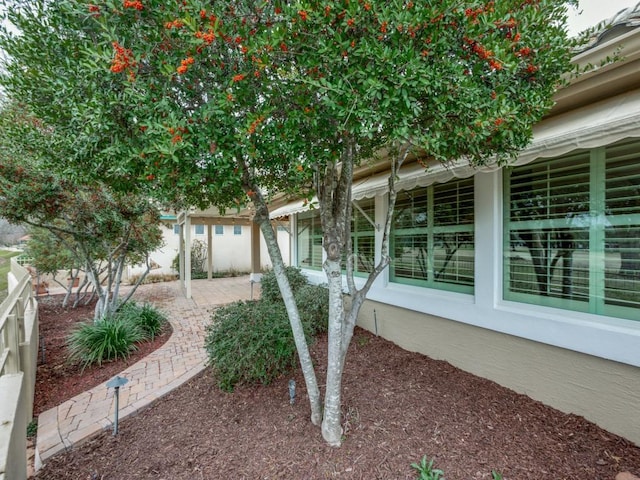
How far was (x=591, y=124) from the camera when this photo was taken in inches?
139

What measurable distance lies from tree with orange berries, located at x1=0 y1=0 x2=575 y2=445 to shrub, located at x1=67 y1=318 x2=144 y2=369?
5771 millimetres

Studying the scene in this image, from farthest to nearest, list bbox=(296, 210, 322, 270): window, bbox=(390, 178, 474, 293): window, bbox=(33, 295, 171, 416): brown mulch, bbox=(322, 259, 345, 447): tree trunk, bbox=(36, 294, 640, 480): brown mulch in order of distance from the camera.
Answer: bbox=(296, 210, 322, 270): window < bbox=(390, 178, 474, 293): window < bbox=(33, 295, 171, 416): brown mulch < bbox=(322, 259, 345, 447): tree trunk < bbox=(36, 294, 640, 480): brown mulch

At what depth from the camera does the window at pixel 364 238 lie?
8.70m

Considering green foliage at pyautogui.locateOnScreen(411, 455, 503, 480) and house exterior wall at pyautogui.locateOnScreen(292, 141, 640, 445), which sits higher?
house exterior wall at pyautogui.locateOnScreen(292, 141, 640, 445)

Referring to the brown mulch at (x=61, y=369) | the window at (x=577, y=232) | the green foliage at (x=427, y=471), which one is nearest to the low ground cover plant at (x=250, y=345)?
the green foliage at (x=427, y=471)

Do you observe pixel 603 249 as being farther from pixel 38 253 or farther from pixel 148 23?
pixel 38 253

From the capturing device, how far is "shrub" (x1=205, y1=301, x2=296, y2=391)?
199 inches

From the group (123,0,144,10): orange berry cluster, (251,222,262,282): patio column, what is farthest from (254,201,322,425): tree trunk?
(251,222,262,282): patio column

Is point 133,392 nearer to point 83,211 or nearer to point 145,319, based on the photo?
point 145,319

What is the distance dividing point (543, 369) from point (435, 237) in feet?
9.93

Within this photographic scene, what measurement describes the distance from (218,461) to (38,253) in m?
14.4

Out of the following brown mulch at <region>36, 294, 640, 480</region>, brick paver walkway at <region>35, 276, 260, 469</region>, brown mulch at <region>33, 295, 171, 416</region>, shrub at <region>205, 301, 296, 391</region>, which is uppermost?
shrub at <region>205, 301, 296, 391</region>

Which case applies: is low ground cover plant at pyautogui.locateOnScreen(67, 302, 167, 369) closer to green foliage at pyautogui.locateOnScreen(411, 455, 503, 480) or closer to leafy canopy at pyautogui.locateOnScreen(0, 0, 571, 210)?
leafy canopy at pyautogui.locateOnScreen(0, 0, 571, 210)

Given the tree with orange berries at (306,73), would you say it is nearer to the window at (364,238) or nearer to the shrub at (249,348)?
the shrub at (249,348)
